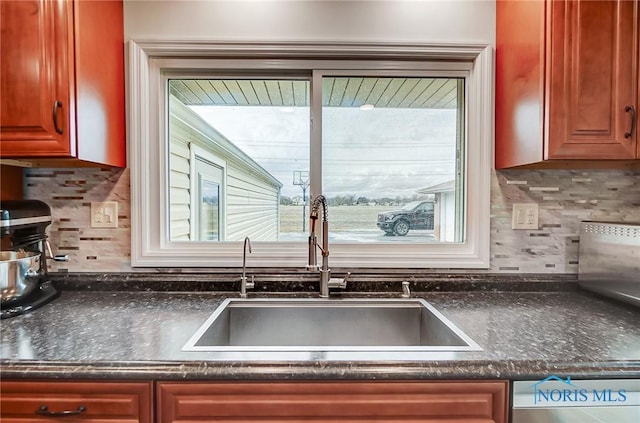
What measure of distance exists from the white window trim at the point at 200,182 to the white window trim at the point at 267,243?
0.57ft

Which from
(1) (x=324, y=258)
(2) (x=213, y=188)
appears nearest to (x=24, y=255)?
(2) (x=213, y=188)

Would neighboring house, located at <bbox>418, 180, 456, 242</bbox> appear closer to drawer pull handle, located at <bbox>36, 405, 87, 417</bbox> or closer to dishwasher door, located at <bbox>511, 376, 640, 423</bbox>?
dishwasher door, located at <bbox>511, 376, 640, 423</bbox>

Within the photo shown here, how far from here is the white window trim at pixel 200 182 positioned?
1.81 metres

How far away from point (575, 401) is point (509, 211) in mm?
878

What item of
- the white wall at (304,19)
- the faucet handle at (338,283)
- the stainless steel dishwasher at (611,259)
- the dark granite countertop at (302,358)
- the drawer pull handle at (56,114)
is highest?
the white wall at (304,19)

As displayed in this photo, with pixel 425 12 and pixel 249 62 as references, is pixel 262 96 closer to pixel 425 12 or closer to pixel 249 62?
pixel 249 62

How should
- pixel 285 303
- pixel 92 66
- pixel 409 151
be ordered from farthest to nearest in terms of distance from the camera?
pixel 409 151 → pixel 285 303 → pixel 92 66

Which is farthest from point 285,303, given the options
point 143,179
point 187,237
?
point 143,179

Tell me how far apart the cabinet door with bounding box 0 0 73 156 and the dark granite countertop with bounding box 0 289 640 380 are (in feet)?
2.00

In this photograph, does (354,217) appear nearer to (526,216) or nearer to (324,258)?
(324,258)

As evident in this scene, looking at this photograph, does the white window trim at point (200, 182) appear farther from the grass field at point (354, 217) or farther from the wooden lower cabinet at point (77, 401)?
the wooden lower cabinet at point (77, 401)

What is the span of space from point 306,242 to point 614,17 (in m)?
1.45

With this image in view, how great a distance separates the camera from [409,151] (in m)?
1.70

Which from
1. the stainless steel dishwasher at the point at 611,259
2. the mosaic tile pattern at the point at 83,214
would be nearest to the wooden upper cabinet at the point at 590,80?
the stainless steel dishwasher at the point at 611,259
